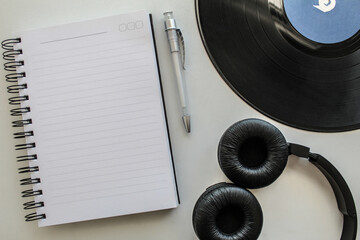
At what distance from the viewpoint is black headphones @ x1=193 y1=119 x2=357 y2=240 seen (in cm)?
54

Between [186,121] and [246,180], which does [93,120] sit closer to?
[186,121]

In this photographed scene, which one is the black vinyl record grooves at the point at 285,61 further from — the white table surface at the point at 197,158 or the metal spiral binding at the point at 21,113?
the metal spiral binding at the point at 21,113

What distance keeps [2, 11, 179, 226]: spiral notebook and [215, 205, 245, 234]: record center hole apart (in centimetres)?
10

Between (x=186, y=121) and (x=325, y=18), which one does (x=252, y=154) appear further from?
(x=325, y=18)

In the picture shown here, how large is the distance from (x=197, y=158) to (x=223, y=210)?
110 mm

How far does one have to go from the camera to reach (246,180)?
22.2 inches

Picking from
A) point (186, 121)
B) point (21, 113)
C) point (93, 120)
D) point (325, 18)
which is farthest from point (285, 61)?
point (21, 113)

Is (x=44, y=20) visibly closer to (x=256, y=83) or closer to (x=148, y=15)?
Answer: (x=148, y=15)

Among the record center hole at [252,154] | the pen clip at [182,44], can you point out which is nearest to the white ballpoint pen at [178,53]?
the pen clip at [182,44]

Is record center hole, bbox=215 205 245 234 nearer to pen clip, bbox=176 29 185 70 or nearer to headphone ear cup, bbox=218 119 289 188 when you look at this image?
headphone ear cup, bbox=218 119 289 188

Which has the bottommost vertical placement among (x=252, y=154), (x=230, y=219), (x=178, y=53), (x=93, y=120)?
(x=230, y=219)

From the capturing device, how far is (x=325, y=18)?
584mm

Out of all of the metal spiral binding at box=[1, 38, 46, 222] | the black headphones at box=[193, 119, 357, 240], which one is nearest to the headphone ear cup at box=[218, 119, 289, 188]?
the black headphones at box=[193, 119, 357, 240]

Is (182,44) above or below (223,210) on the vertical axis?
above
